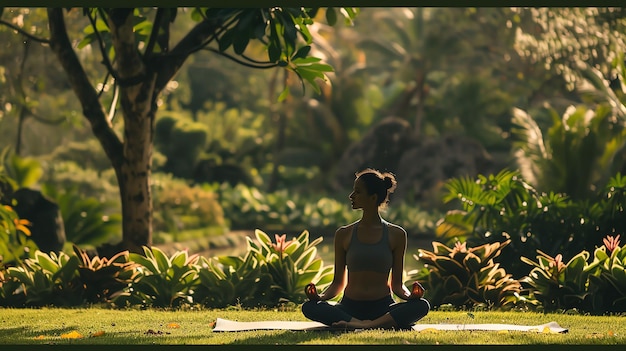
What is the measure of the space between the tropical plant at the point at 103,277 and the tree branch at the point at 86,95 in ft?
4.71

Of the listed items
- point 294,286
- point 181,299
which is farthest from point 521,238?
point 181,299

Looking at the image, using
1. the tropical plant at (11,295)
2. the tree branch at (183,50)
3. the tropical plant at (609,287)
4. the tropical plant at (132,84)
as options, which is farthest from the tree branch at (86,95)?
the tropical plant at (609,287)

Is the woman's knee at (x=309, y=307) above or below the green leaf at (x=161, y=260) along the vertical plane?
below

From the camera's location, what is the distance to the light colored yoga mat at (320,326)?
26.8 feet

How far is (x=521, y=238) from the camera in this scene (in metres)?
11.8

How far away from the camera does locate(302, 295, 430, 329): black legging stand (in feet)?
25.8

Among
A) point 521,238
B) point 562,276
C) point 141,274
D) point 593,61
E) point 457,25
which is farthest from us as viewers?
point 457,25

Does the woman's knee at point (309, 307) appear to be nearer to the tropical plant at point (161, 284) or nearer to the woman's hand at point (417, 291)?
the woman's hand at point (417, 291)

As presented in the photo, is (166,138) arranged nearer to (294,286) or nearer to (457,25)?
(457,25)

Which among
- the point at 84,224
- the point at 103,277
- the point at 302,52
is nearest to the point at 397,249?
the point at 302,52

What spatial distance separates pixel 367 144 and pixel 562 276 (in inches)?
744

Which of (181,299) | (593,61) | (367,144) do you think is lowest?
(181,299)

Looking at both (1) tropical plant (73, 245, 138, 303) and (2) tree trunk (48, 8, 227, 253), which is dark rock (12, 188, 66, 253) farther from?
(1) tropical plant (73, 245, 138, 303)

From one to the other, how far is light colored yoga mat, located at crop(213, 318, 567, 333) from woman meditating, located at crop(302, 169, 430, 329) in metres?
0.20
